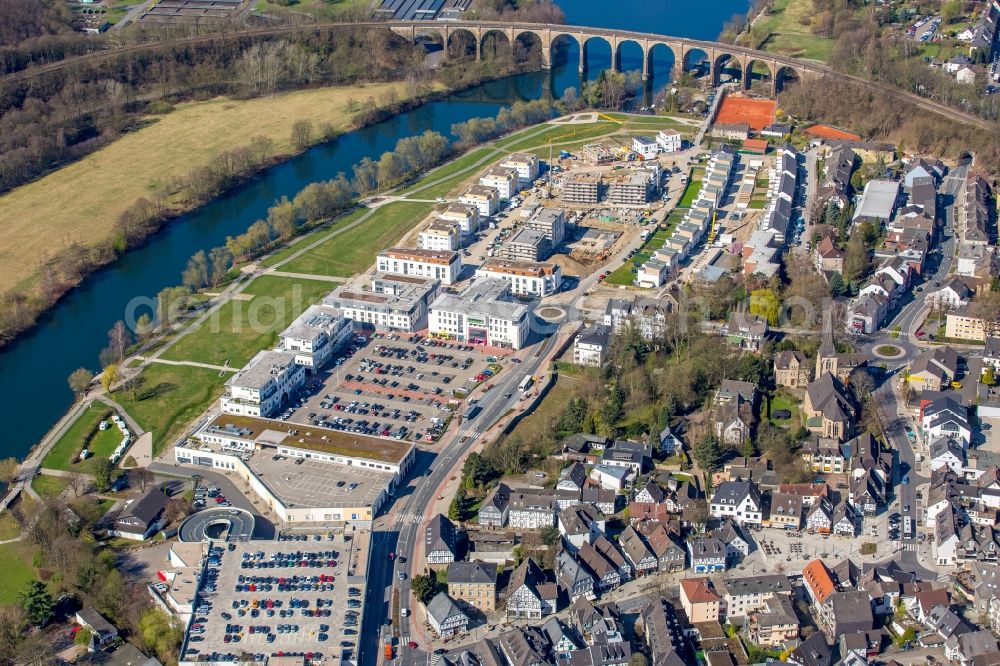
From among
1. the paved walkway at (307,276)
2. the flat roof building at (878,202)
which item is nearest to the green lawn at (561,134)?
the flat roof building at (878,202)

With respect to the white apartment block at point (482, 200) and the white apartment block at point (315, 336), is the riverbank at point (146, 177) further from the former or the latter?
the white apartment block at point (482, 200)

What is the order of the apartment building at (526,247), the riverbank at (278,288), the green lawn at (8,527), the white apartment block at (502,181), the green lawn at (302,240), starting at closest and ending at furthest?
the green lawn at (8,527)
the riverbank at (278,288)
the apartment building at (526,247)
the green lawn at (302,240)
the white apartment block at (502,181)

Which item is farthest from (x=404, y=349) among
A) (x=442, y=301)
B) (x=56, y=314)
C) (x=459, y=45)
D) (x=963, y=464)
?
(x=459, y=45)

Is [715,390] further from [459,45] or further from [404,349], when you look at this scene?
[459,45]

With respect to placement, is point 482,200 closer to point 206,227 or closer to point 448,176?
point 448,176

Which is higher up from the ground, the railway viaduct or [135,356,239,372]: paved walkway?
the railway viaduct

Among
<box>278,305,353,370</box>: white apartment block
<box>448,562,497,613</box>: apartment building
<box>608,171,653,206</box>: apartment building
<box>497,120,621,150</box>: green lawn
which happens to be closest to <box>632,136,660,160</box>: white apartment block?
<box>497,120,621,150</box>: green lawn

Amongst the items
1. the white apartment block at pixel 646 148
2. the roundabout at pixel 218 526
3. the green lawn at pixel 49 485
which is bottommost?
the green lawn at pixel 49 485

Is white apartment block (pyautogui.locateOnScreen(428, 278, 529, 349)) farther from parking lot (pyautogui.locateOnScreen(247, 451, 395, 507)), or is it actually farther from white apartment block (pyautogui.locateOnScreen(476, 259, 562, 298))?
parking lot (pyautogui.locateOnScreen(247, 451, 395, 507))
